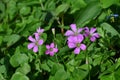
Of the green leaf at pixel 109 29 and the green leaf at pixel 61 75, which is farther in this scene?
the green leaf at pixel 109 29

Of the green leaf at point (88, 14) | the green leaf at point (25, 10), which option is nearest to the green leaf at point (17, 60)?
the green leaf at point (88, 14)

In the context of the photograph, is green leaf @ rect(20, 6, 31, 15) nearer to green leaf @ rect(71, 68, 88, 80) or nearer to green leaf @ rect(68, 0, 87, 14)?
green leaf @ rect(68, 0, 87, 14)

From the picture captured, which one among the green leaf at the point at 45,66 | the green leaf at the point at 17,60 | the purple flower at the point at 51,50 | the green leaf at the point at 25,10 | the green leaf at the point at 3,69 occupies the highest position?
the green leaf at the point at 25,10

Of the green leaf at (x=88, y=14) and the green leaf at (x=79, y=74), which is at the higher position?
the green leaf at (x=88, y=14)

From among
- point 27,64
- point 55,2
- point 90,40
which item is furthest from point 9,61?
point 55,2

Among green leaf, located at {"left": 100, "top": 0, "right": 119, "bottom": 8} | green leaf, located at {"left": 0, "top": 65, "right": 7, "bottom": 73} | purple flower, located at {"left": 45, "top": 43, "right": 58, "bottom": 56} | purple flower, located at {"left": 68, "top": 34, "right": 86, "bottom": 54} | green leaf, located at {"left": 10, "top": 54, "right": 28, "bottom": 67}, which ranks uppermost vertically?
green leaf, located at {"left": 100, "top": 0, "right": 119, "bottom": 8}

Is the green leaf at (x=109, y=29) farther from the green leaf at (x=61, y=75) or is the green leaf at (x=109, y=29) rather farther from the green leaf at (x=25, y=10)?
the green leaf at (x=25, y=10)

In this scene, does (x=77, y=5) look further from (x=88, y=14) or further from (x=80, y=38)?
(x=80, y=38)

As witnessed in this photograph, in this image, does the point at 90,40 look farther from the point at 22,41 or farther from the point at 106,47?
the point at 22,41

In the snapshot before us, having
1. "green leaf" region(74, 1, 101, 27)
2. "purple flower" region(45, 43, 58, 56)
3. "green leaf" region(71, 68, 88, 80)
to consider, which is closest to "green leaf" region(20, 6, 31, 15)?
"green leaf" region(74, 1, 101, 27)
